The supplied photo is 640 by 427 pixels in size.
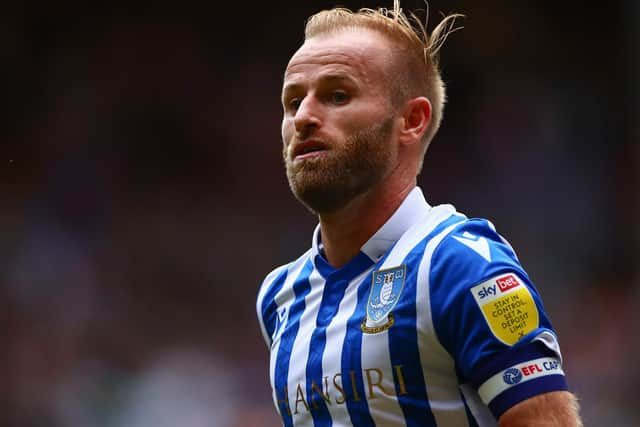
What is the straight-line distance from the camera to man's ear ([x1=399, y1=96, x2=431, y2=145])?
78.1 inches

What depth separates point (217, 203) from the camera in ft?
23.2

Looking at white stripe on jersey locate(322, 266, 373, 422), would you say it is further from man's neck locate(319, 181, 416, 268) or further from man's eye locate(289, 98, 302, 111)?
man's eye locate(289, 98, 302, 111)

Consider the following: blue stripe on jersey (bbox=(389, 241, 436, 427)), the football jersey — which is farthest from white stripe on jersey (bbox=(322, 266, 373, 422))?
blue stripe on jersey (bbox=(389, 241, 436, 427))

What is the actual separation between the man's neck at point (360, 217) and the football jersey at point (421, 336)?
0.03 meters

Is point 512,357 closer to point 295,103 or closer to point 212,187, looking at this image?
point 295,103

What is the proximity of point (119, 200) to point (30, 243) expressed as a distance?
2.55ft

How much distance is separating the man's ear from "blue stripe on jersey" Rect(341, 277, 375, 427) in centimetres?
44

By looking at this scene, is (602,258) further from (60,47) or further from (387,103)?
(387,103)

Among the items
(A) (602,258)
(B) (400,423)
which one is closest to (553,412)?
(B) (400,423)

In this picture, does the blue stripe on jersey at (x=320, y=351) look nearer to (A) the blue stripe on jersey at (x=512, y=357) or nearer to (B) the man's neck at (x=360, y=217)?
(B) the man's neck at (x=360, y=217)

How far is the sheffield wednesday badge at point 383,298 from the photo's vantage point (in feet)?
5.58

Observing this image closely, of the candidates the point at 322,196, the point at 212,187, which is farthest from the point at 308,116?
the point at 212,187

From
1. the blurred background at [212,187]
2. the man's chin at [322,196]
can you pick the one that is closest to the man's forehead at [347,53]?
the man's chin at [322,196]

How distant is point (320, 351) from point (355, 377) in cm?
14
